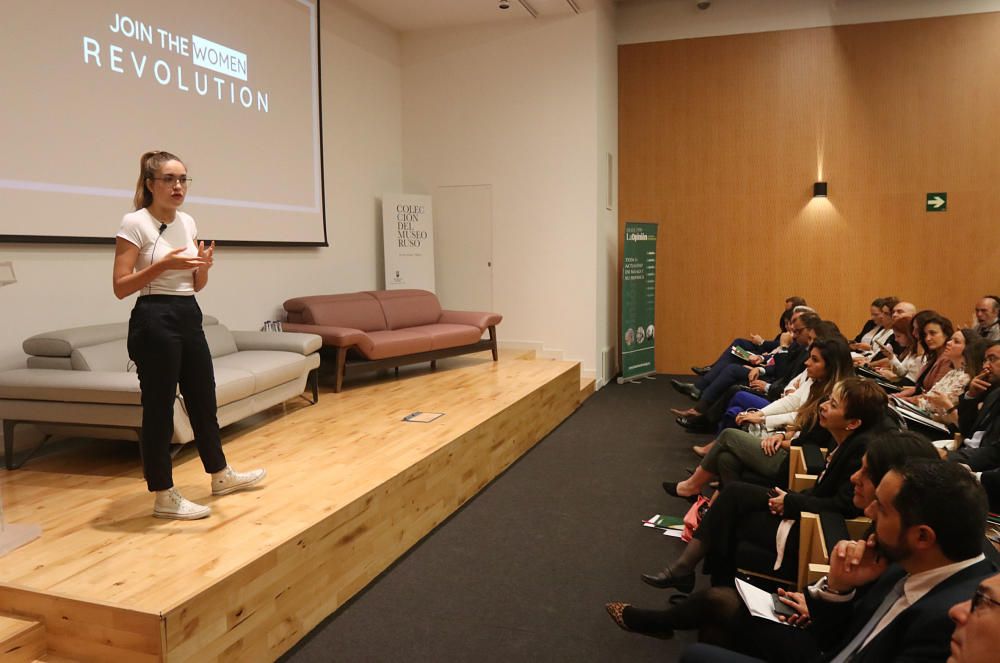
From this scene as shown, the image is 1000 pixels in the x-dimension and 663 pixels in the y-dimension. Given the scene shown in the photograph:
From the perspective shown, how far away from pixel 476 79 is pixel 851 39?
4009mm

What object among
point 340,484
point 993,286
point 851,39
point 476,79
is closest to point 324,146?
point 476,79

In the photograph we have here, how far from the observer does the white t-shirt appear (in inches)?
108

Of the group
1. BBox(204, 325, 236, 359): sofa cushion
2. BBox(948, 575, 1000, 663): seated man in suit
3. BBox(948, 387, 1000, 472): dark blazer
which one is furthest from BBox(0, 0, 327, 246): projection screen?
BBox(948, 387, 1000, 472): dark blazer

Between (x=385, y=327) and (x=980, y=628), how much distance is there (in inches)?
234

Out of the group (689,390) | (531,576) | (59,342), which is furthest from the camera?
(689,390)

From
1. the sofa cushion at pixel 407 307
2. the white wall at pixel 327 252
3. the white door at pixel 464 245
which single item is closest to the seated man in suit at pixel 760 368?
the sofa cushion at pixel 407 307

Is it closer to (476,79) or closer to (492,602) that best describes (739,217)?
(476,79)

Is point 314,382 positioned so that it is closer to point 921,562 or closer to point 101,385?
point 101,385

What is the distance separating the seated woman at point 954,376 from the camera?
143 inches

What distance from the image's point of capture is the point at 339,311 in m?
6.29

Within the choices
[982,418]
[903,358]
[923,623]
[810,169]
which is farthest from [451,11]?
[923,623]

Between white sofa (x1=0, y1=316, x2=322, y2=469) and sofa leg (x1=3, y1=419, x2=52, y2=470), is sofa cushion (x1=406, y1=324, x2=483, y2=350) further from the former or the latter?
sofa leg (x1=3, y1=419, x2=52, y2=470)

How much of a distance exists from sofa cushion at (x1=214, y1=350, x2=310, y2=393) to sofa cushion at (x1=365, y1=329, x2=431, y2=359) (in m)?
0.91

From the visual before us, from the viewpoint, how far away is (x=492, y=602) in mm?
3035
